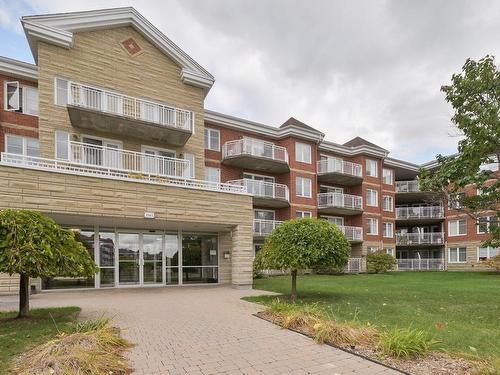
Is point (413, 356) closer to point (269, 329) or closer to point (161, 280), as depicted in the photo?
point (269, 329)

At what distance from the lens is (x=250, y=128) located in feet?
84.3

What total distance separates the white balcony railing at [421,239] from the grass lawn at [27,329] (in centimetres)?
3250

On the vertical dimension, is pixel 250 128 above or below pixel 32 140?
above

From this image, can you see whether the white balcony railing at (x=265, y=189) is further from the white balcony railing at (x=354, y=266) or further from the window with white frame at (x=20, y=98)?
the window with white frame at (x=20, y=98)

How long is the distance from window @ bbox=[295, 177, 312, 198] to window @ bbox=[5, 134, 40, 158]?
17.2 metres

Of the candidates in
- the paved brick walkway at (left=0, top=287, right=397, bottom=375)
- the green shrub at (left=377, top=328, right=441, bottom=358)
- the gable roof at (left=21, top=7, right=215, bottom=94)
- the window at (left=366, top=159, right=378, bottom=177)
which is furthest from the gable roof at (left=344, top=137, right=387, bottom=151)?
the green shrub at (left=377, top=328, right=441, bottom=358)

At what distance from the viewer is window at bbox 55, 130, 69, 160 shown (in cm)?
1566

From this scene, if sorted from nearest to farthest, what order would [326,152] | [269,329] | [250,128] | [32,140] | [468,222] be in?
[269,329]
[32,140]
[250,128]
[326,152]
[468,222]

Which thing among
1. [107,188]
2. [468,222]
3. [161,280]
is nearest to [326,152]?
[468,222]

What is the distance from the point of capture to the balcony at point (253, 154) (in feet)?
78.3

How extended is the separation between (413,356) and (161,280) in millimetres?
13191

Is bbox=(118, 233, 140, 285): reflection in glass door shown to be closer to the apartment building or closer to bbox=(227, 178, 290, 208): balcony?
the apartment building

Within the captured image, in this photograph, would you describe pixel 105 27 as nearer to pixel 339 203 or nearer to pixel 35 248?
pixel 35 248

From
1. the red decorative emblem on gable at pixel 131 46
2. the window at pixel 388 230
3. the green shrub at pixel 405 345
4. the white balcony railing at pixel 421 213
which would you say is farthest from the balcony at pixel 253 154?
the green shrub at pixel 405 345
